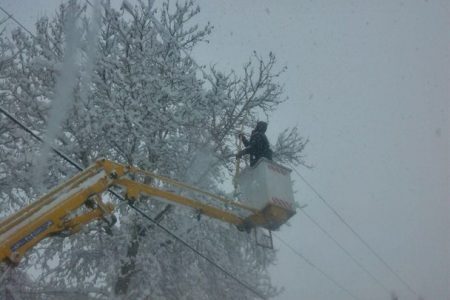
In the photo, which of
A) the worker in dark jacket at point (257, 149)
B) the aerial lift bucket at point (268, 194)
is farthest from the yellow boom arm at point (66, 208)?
the worker in dark jacket at point (257, 149)

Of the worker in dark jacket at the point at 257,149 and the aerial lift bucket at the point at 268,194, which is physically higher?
the worker in dark jacket at the point at 257,149

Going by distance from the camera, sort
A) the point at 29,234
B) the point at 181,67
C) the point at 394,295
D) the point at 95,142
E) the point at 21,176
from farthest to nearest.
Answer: the point at 394,295, the point at 181,67, the point at 95,142, the point at 21,176, the point at 29,234

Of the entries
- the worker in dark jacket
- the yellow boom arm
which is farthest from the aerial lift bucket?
the yellow boom arm

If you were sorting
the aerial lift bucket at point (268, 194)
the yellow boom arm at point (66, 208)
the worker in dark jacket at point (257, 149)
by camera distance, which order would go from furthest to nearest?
the worker in dark jacket at point (257, 149), the aerial lift bucket at point (268, 194), the yellow boom arm at point (66, 208)

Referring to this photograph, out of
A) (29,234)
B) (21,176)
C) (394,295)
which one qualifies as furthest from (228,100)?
(394,295)

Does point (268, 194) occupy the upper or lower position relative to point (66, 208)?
upper

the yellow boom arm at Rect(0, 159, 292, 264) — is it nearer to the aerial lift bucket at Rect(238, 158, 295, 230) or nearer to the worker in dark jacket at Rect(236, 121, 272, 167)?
the aerial lift bucket at Rect(238, 158, 295, 230)

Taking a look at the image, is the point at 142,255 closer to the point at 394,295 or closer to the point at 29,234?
the point at 29,234

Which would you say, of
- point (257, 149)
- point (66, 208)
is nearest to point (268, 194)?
point (257, 149)

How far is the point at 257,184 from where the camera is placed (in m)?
7.87

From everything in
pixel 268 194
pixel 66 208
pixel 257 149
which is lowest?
pixel 66 208

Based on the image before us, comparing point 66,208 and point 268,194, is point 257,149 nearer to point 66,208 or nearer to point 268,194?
point 268,194

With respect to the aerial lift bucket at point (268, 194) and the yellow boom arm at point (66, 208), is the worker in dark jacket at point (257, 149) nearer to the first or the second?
the aerial lift bucket at point (268, 194)

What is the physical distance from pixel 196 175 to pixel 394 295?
87.3ft
